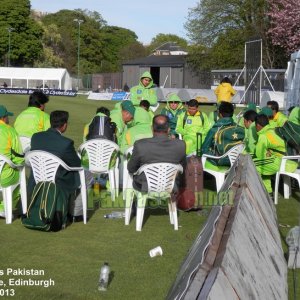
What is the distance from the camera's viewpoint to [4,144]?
8.27 m

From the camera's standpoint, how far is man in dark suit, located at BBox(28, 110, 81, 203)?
7.97 m

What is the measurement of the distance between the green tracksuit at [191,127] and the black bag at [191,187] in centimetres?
161

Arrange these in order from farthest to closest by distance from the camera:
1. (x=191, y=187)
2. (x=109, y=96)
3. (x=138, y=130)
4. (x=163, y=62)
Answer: (x=163, y=62) → (x=109, y=96) → (x=138, y=130) → (x=191, y=187)

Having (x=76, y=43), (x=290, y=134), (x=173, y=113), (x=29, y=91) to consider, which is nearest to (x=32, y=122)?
(x=173, y=113)

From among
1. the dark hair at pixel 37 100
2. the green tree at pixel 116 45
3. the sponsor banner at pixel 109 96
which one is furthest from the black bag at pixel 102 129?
the green tree at pixel 116 45

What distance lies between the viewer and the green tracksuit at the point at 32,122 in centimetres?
973

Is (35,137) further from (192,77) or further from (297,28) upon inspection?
(192,77)

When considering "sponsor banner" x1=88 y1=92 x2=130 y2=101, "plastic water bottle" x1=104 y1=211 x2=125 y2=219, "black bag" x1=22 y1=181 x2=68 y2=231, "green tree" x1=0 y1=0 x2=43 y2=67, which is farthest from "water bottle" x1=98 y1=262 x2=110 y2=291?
"green tree" x1=0 y1=0 x2=43 y2=67

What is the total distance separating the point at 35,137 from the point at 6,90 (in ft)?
175

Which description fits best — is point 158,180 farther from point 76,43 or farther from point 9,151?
point 76,43

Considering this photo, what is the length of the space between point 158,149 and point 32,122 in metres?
2.65

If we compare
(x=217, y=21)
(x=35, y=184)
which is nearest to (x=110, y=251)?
(x=35, y=184)

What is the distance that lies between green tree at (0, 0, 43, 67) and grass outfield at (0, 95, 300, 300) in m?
88.1

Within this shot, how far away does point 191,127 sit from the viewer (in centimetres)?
1123
